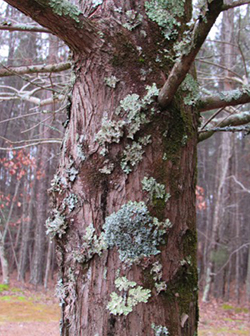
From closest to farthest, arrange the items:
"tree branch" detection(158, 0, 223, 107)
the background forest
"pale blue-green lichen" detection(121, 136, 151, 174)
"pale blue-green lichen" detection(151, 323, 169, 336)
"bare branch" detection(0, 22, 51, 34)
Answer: "tree branch" detection(158, 0, 223, 107) → "pale blue-green lichen" detection(151, 323, 169, 336) → "pale blue-green lichen" detection(121, 136, 151, 174) → "bare branch" detection(0, 22, 51, 34) → the background forest

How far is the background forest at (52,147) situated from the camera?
3898 mm

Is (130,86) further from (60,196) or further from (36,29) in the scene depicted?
(36,29)

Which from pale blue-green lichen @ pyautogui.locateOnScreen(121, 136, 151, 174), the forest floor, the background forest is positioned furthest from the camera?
the forest floor

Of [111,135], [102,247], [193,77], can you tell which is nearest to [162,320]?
[102,247]

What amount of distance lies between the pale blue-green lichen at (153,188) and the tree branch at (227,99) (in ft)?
1.44

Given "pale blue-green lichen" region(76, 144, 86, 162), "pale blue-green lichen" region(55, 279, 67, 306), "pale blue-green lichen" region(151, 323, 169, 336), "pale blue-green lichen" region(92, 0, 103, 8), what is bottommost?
"pale blue-green lichen" region(151, 323, 169, 336)

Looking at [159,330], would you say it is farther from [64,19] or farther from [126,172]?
[64,19]

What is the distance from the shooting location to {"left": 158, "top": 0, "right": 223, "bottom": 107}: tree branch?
0.94 m

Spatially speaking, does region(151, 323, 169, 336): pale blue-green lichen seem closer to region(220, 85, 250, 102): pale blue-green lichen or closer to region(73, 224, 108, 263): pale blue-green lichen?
region(73, 224, 108, 263): pale blue-green lichen

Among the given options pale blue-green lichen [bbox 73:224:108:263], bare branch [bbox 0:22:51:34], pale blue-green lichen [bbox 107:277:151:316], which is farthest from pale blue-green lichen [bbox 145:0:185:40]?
pale blue-green lichen [bbox 107:277:151:316]

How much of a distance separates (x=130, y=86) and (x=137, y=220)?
0.52 metres

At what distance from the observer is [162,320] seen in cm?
109

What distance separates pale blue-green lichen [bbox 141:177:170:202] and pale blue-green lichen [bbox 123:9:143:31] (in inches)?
24.4

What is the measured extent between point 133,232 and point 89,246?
6.6 inches
